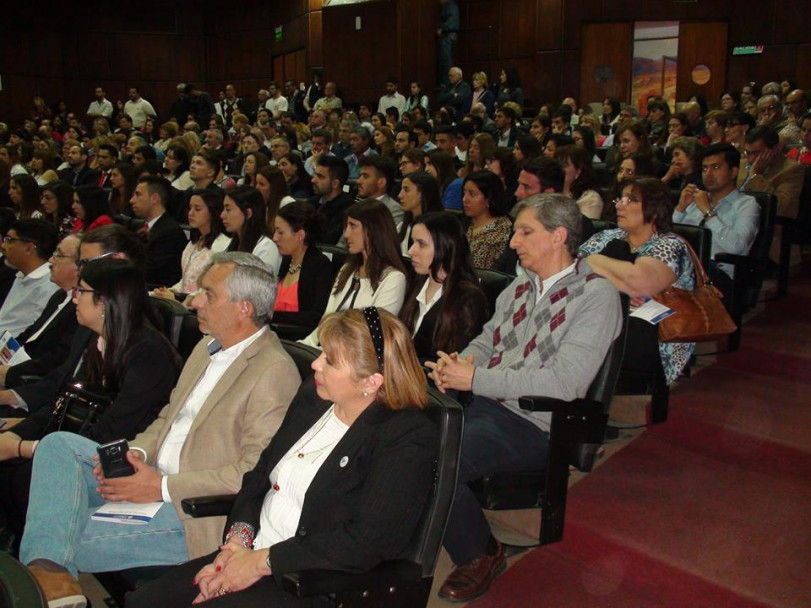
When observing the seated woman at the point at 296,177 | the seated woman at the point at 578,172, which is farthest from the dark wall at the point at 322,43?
the seated woman at the point at 578,172

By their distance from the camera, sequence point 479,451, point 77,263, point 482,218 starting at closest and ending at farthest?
point 479,451
point 77,263
point 482,218

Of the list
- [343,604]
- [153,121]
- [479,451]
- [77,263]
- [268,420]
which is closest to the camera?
[343,604]

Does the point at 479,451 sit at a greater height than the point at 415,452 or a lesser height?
lesser

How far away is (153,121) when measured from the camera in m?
12.3

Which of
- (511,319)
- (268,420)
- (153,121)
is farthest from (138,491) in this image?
(153,121)

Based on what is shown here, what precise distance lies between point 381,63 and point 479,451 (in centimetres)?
1154

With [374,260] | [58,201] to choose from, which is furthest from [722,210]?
[58,201]

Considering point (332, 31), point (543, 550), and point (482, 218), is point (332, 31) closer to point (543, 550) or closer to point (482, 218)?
point (482, 218)

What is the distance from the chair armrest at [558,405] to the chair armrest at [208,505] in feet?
2.56

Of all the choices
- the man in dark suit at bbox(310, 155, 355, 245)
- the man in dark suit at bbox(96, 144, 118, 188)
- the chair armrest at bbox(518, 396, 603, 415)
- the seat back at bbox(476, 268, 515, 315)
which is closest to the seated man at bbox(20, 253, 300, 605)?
the chair armrest at bbox(518, 396, 603, 415)

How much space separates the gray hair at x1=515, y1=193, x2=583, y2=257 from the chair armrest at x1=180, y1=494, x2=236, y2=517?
1.23 m

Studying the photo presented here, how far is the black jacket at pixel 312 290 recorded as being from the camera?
3576 mm

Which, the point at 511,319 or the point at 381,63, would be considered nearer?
the point at 511,319

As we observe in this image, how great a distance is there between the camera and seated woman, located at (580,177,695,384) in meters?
2.68
